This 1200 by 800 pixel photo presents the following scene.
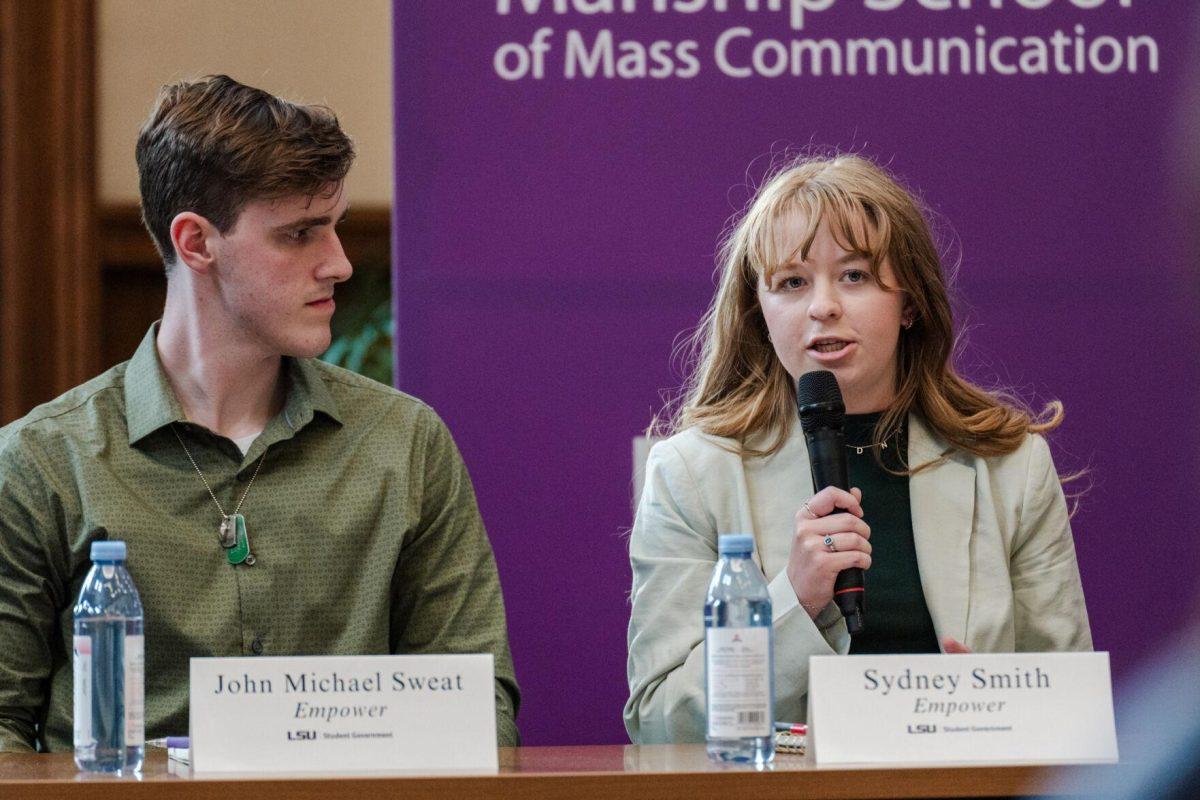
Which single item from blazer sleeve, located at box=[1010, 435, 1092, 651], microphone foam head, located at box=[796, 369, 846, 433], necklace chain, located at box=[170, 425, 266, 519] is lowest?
blazer sleeve, located at box=[1010, 435, 1092, 651]

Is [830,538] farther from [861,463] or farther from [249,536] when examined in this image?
[249,536]

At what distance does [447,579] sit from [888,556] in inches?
24.1

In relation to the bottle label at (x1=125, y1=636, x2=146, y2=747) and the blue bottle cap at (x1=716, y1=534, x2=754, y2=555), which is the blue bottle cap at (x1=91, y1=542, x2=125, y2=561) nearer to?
the bottle label at (x1=125, y1=636, x2=146, y2=747)

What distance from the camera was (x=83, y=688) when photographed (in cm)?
160

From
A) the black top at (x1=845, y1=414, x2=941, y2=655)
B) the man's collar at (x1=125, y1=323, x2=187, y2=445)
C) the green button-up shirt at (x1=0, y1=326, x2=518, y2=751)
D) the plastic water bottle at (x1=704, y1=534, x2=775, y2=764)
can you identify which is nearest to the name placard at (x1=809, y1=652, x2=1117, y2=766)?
the plastic water bottle at (x1=704, y1=534, x2=775, y2=764)

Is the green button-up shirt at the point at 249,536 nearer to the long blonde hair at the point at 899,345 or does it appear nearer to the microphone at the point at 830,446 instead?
the long blonde hair at the point at 899,345

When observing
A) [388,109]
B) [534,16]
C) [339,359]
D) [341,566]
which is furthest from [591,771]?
[388,109]

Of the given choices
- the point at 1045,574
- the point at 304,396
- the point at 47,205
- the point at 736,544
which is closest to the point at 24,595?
the point at 304,396

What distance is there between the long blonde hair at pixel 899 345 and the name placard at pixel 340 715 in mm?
790

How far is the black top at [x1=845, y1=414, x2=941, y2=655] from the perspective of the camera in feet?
7.04

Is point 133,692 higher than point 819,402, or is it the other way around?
point 819,402

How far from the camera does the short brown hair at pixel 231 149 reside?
2205 mm

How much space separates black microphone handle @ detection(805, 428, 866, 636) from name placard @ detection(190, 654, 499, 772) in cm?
45

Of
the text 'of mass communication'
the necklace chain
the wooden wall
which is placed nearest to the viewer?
the necklace chain
